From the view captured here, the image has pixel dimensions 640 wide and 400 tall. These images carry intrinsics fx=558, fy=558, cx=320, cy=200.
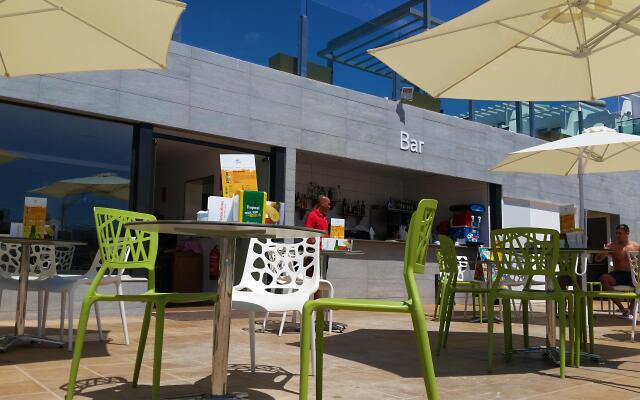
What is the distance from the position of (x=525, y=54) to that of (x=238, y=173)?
9.91ft

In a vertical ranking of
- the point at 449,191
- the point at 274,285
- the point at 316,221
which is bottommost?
the point at 274,285

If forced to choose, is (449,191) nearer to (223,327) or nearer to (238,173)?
(238,173)

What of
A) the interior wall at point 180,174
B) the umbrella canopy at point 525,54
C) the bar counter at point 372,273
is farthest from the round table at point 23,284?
the bar counter at point 372,273

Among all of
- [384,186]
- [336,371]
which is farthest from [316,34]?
[336,371]

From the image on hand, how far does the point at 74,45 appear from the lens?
393 cm

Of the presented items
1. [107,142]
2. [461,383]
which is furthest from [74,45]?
[461,383]

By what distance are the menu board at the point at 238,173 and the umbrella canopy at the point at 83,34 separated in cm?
144

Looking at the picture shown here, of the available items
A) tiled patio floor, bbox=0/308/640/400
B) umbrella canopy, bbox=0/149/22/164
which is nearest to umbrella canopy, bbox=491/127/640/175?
tiled patio floor, bbox=0/308/640/400

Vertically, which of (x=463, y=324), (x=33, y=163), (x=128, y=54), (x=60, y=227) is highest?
(x=128, y=54)

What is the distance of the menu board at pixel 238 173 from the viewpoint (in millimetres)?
2591

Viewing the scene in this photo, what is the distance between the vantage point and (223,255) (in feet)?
8.25

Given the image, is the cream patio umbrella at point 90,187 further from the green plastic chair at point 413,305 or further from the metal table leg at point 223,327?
the green plastic chair at point 413,305

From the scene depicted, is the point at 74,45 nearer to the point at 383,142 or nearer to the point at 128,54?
the point at 128,54

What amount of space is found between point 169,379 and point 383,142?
6.93 m
